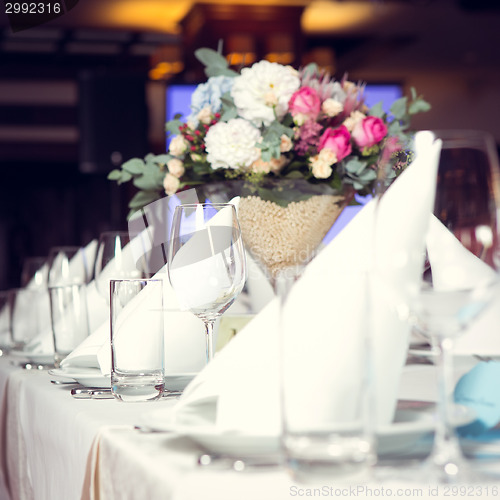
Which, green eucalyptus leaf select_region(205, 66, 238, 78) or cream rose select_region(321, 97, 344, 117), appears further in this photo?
green eucalyptus leaf select_region(205, 66, 238, 78)

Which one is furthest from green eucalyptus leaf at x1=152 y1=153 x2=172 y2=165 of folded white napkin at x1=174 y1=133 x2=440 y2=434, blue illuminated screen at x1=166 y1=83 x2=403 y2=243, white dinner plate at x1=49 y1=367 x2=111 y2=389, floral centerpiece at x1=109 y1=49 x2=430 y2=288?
blue illuminated screen at x1=166 y1=83 x2=403 y2=243

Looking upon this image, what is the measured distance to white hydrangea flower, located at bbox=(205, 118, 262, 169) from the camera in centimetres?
135

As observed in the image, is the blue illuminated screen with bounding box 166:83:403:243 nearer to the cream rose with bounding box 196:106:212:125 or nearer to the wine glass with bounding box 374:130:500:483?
the cream rose with bounding box 196:106:212:125

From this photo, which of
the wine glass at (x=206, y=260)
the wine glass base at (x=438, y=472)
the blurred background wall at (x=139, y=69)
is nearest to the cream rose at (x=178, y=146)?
the wine glass at (x=206, y=260)

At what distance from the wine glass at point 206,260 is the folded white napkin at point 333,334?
0.13 metres

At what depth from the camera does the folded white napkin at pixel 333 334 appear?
58 cm

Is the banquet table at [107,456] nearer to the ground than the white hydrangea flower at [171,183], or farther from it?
nearer to the ground

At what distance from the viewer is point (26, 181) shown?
11.2 meters

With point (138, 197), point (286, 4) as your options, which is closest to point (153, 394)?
point (138, 197)

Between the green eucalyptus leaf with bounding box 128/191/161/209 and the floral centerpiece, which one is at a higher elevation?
the floral centerpiece

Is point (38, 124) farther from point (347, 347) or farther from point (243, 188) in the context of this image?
point (347, 347)

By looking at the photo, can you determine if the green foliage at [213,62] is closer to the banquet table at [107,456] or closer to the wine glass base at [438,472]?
the banquet table at [107,456]

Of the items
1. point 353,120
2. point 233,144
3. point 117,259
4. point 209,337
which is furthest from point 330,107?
point 209,337

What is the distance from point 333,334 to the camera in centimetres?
60
